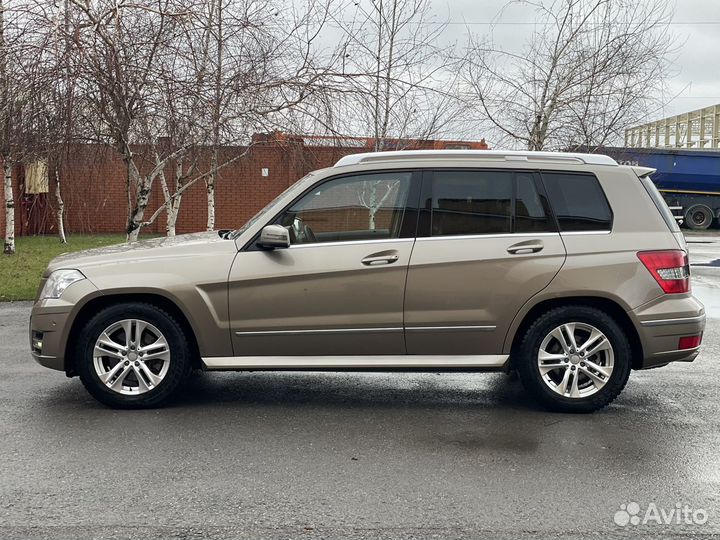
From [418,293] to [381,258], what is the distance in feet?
1.16

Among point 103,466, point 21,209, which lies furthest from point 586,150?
point 21,209

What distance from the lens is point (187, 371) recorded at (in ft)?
19.1

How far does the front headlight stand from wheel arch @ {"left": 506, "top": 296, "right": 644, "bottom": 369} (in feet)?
10.1

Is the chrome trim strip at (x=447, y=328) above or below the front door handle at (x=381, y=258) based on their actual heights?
below

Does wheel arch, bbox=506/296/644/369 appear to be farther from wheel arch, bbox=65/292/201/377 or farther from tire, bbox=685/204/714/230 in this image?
tire, bbox=685/204/714/230

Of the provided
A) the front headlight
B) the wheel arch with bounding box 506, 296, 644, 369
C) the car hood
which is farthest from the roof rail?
the front headlight

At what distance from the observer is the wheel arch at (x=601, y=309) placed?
571 centimetres

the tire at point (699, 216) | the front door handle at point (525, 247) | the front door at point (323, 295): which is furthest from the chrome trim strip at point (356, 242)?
the tire at point (699, 216)

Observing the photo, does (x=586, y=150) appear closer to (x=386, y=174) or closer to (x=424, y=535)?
(x=386, y=174)

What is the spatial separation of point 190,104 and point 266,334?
15.4ft

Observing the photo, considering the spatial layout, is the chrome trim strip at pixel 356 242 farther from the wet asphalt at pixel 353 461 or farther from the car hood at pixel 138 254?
the wet asphalt at pixel 353 461

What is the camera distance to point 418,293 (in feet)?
18.4

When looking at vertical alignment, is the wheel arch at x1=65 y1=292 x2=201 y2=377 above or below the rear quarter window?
below

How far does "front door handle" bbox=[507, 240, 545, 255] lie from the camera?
18.5 ft
